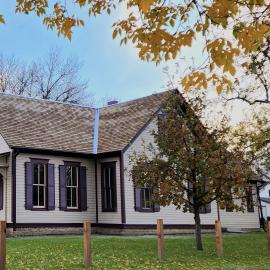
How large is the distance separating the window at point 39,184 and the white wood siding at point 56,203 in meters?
0.41

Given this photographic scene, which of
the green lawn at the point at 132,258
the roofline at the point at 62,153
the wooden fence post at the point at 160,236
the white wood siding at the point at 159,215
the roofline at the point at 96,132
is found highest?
the roofline at the point at 96,132

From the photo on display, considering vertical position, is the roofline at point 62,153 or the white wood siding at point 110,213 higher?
the roofline at point 62,153

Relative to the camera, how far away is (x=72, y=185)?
2595cm

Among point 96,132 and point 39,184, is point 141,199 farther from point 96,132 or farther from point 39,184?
point 39,184

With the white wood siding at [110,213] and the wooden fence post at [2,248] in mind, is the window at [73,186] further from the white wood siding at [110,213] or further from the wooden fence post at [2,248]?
the wooden fence post at [2,248]

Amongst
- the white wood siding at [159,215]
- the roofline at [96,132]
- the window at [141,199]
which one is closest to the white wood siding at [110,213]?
the white wood siding at [159,215]

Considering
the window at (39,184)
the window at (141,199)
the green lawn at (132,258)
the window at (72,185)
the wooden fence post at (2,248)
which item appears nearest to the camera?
the wooden fence post at (2,248)

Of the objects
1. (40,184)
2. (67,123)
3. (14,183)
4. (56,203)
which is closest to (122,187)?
(56,203)

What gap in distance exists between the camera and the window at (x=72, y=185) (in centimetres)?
2572

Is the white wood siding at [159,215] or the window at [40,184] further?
the white wood siding at [159,215]

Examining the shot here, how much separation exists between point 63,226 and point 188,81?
65.9 feet

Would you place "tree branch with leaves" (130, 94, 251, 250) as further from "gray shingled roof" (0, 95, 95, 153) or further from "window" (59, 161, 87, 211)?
"gray shingled roof" (0, 95, 95, 153)

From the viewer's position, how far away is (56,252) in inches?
576

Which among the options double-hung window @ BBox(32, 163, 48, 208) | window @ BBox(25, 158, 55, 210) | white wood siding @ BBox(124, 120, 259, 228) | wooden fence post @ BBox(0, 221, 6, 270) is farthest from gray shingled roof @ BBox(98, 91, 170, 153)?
wooden fence post @ BBox(0, 221, 6, 270)
